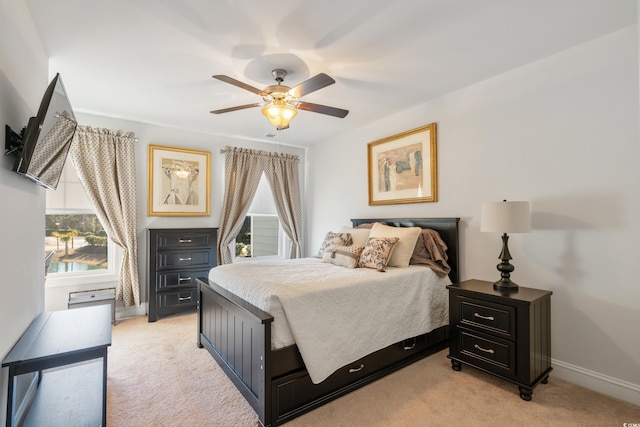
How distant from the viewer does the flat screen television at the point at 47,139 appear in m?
1.62

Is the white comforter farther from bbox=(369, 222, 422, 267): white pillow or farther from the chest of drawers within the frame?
the chest of drawers

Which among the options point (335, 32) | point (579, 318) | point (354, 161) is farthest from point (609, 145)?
point (354, 161)

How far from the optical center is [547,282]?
2.55 meters

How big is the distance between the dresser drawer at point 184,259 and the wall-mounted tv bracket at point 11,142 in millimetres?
2480

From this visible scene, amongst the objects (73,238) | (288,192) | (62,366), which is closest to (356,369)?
(62,366)

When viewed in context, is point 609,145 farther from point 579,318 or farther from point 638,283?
point 579,318

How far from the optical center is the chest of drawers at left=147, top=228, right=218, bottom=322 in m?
3.90

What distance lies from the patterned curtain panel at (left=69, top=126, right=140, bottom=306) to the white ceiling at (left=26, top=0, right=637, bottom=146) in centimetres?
61

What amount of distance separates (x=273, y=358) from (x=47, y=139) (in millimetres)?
1900

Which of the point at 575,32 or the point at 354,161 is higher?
the point at 575,32

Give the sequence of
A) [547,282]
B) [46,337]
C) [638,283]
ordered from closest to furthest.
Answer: [46,337] < [638,283] < [547,282]

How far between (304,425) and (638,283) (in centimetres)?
250

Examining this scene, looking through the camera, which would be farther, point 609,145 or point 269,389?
point 609,145

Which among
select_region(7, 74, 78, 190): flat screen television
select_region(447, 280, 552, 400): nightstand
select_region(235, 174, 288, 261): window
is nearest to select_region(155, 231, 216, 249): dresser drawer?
select_region(235, 174, 288, 261): window
